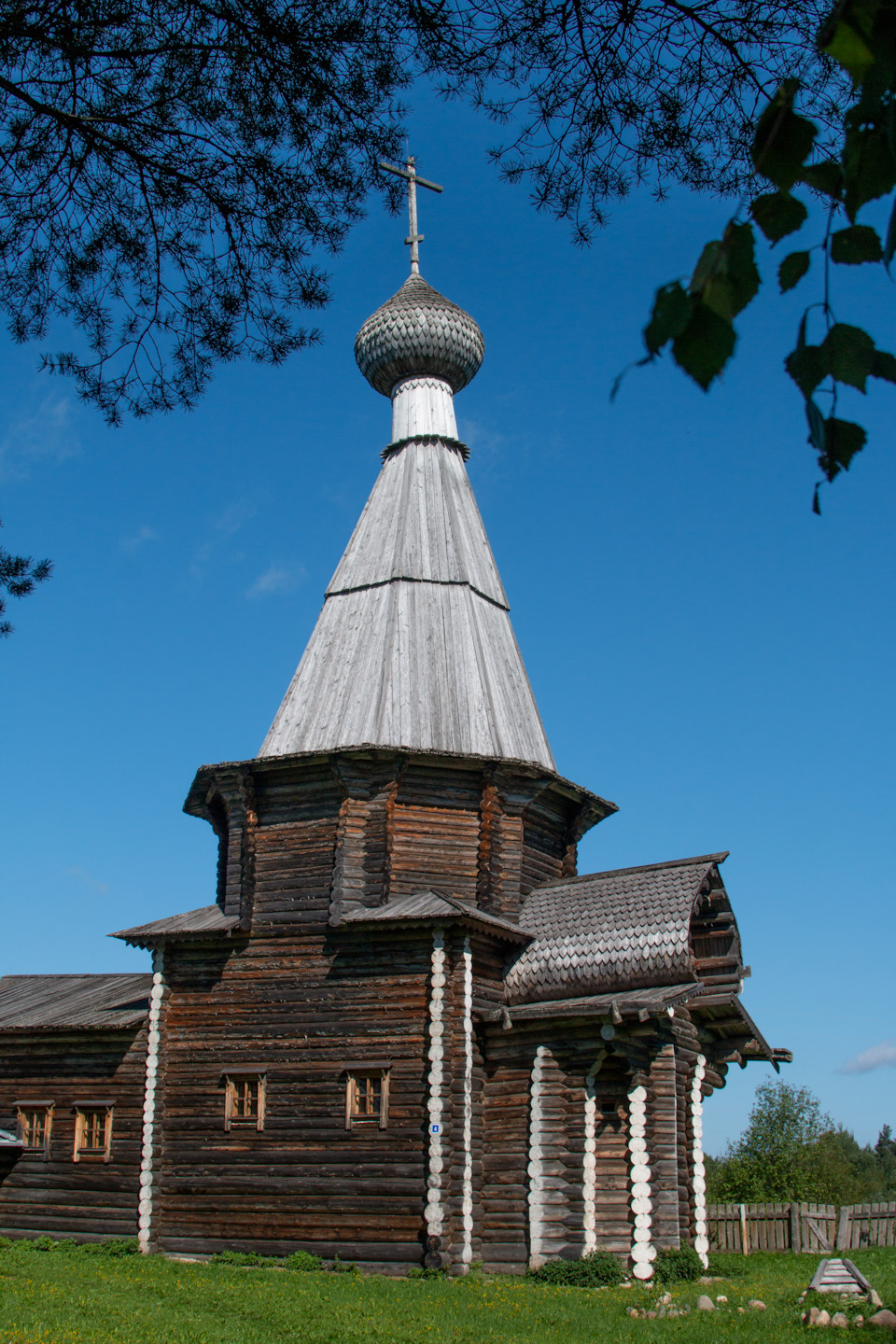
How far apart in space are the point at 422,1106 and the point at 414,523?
9.93 meters

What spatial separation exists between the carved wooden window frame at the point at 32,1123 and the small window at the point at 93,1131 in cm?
55

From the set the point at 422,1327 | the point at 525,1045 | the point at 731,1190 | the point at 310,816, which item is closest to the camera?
the point at 422,1327

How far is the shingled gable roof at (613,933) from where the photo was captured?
51.6ft

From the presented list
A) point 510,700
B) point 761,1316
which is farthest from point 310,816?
point 761,1316

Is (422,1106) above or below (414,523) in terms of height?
below

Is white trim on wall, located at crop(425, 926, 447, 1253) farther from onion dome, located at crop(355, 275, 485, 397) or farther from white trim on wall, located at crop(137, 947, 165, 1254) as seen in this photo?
onion dome, located at crop(355, 275, 485, 397)

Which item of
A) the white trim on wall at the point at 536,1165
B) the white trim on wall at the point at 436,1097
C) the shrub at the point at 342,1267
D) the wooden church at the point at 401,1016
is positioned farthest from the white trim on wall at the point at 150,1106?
the white trim on wall at the point at 536,1165

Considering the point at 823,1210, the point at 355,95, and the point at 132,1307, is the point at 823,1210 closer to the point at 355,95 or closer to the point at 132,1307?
the point at 132,1307

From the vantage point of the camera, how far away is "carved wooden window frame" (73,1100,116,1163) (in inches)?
693

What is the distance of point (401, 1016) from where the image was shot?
51.2 ft

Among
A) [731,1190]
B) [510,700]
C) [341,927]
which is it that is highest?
[510,700]

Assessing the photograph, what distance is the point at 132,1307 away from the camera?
11578 mm

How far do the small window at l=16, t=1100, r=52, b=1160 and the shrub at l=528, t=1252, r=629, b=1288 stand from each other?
799 cm

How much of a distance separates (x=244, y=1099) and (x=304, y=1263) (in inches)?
94.7
